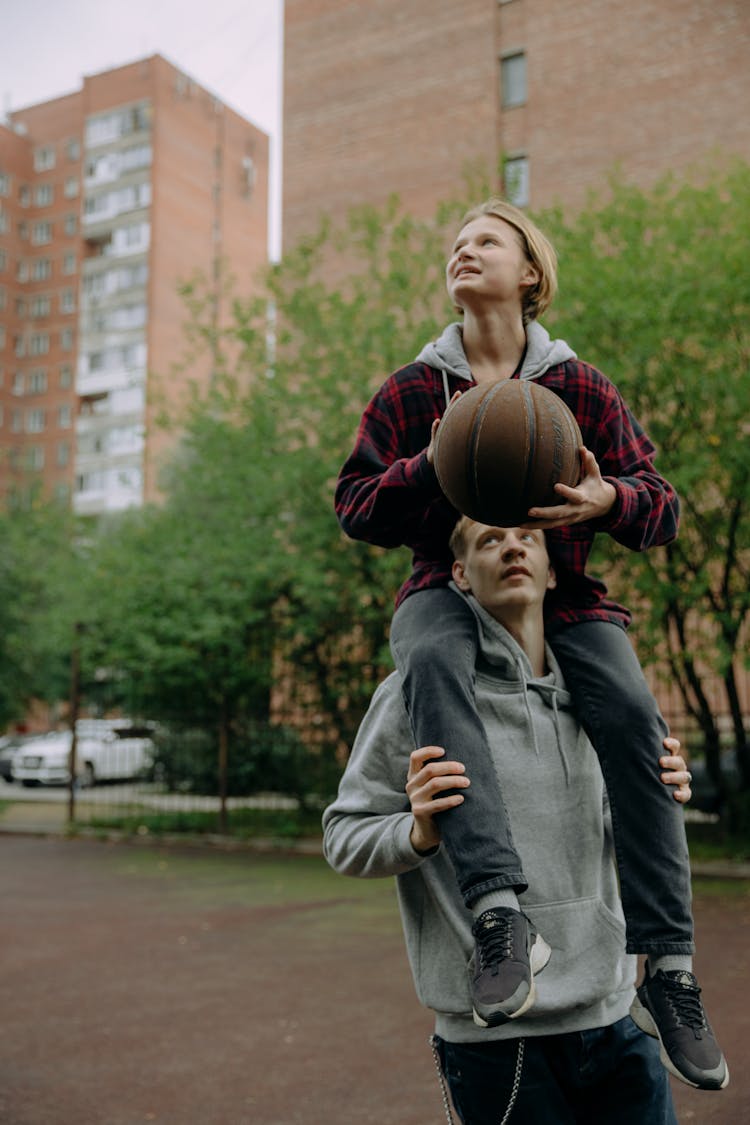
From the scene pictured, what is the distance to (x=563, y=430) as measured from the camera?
2.21 metres

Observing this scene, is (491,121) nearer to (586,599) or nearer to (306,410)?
(306,410)

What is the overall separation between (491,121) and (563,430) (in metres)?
33.1

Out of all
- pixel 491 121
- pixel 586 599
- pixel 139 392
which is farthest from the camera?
pixel 139 392

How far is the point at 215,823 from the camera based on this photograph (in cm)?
1752

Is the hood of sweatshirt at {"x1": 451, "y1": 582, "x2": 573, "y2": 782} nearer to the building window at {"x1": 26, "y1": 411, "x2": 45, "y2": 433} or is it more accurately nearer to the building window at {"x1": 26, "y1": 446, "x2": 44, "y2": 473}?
the building window at {"x1": 26, "y1": 446, "x2": 44, "y2": 473}

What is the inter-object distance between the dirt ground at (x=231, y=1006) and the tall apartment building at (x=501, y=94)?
20.7 meters

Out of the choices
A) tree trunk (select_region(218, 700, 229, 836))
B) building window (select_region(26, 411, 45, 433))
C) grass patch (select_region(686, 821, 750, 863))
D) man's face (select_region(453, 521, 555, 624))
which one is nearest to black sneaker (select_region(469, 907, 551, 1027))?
man's face (select_region(453, 521, 555, 624))

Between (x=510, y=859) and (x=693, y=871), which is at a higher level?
(x=510, y=859)

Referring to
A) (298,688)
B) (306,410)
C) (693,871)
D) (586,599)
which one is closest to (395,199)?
(306,410)

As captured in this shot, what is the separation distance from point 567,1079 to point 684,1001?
1.00 ft

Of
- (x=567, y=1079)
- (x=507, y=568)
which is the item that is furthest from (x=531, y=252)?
(x=567, y=1079)

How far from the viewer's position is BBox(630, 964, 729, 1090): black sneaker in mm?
2197

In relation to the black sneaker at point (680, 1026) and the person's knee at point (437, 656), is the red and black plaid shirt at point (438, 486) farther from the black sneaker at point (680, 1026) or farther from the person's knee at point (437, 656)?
the black sneaker at point (680, 1026)

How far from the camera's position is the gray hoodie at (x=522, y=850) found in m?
2.29
